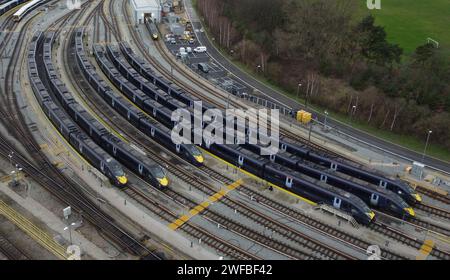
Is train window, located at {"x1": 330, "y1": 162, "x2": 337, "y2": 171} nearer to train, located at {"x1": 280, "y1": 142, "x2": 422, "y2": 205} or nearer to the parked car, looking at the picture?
train, located at {"x1": 280, "y1": 142, "x2": 422, "y2": 205}

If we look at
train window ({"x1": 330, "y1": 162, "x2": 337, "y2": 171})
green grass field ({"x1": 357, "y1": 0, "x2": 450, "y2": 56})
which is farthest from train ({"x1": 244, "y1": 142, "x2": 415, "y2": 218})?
green grass field ({"x1": 357, "y1": 0, "x2": 450, "y2": 56})

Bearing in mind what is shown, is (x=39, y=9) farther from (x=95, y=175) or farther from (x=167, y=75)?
(x=95, y=175)

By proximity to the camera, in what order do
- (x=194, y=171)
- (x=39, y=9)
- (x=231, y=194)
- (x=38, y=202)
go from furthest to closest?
1. (x=39, y=9)
2. (x=194, y=171)
3. (x=231, y=194)
4. (x=38, y=202)

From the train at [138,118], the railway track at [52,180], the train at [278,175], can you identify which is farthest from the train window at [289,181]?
the railway track at [52,180]

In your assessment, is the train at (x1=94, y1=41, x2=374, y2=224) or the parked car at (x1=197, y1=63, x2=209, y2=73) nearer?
the train at (x1=94, y1=41, x2=374, y2=224)

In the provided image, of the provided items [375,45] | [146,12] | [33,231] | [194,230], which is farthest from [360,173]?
[146,12]

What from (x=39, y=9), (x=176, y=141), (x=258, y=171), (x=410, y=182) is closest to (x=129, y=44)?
(x=39, y=9)
